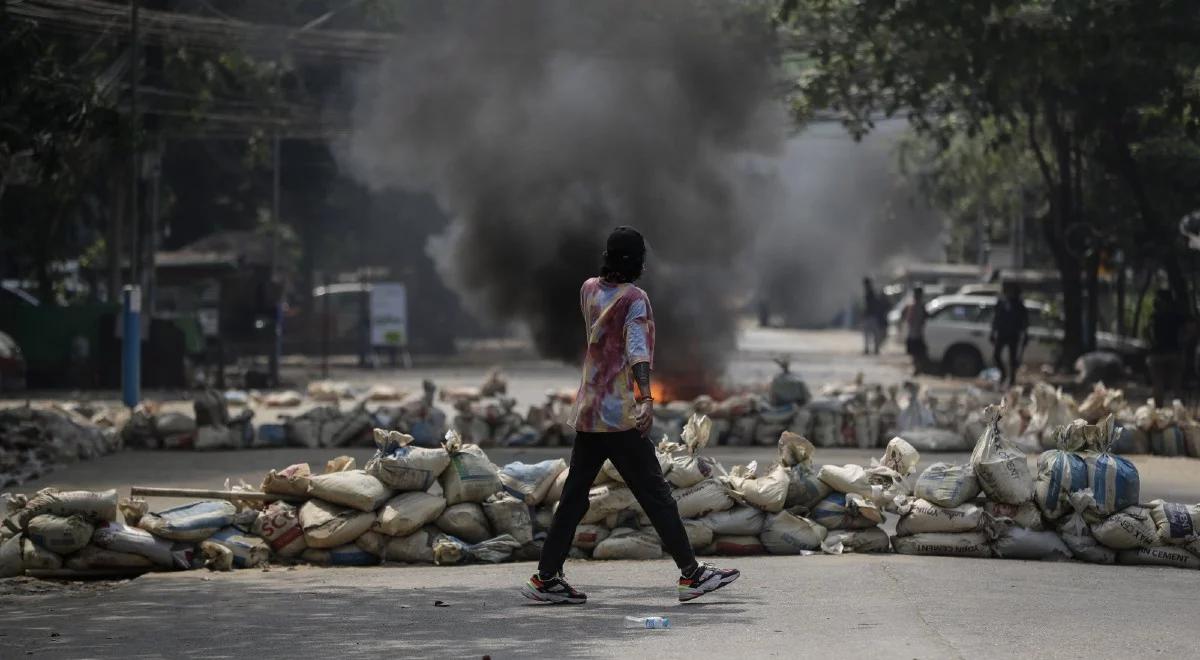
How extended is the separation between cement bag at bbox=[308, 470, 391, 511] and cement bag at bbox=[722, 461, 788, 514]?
1.66 meters

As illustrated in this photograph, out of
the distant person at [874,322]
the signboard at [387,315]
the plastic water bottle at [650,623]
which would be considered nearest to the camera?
the plastic water bottle at [650,623]

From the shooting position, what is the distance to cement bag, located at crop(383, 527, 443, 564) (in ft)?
26.9

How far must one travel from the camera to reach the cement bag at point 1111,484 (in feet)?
26.0

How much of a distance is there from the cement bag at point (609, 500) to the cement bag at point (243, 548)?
156cm

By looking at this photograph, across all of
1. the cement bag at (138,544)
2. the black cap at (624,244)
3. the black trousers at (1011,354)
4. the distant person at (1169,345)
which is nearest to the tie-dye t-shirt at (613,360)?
the black cap at (624,244)

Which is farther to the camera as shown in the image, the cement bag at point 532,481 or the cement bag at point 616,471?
the cement bag at point 532,481

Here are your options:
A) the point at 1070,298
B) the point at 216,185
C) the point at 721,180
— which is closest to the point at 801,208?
the point at 216,185

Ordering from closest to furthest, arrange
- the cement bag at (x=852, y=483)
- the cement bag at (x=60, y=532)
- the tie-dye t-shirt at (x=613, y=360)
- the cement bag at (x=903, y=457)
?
the tie-dye t-shirt at (x=613, y=360), the cement bag at (x=60, y=532), the cement bag at (x=852, y=483), the cement bag at (x=903, y=457)

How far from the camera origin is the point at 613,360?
683cm

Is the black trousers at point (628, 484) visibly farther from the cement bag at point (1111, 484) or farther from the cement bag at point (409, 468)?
the cement bag at point (1111, 484)

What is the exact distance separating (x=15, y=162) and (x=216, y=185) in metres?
23.6

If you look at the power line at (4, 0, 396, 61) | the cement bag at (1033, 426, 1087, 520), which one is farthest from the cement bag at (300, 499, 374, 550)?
the power line at (4, 0, 396, 61)

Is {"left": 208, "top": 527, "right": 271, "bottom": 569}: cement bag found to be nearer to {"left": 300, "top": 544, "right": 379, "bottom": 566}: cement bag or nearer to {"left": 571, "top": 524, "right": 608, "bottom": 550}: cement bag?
{"left": 300, "top": 544, "right": 379, "bottom": 566}: cement bag

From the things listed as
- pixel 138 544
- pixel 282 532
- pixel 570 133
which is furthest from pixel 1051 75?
pixel 138 544
